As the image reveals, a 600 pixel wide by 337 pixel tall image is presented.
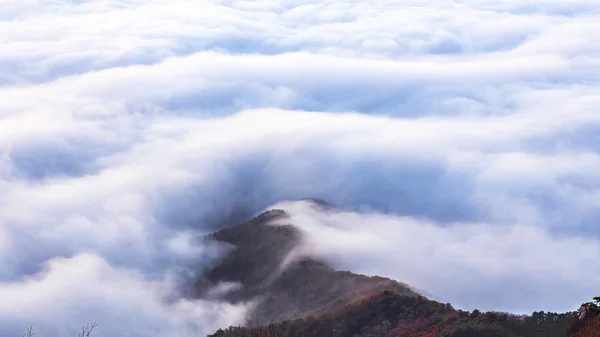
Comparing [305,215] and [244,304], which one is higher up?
[305,215]

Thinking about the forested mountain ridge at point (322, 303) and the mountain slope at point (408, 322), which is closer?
the mountain slope at point (408, 322)

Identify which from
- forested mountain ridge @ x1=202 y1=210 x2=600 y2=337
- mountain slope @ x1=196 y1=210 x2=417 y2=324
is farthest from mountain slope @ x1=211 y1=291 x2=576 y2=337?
mountain slope @ x1=196 y1=210 x2=417 y2=324

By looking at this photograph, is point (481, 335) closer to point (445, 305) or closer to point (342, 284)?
point (445, 305)

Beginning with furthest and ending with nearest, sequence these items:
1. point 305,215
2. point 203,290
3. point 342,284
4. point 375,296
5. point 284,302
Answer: point 305,215
point 203,290
point 284,302
point 342,284
point 375,296

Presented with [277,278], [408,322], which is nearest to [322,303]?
[277,278]

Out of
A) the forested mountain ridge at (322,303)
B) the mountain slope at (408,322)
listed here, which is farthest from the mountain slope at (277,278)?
the mountain slope at (408,322)

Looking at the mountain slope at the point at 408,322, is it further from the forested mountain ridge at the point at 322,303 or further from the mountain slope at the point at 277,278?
the mountain slope at the point at 277,278

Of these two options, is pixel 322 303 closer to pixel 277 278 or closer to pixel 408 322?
pixel 277 278

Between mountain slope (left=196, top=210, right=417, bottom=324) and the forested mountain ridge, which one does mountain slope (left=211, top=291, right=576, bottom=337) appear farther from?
mountain slope (left=196, top=210, right=417, bottom=324)

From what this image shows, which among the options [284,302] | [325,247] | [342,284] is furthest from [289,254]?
[342,284]

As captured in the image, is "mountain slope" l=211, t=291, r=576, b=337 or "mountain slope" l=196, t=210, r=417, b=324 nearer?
"mountain slope" l=211, t=291, r=576, b=337

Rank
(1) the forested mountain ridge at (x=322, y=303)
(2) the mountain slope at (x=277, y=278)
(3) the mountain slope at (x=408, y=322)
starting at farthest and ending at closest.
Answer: (2) the mountain slope at (x=277, y=278) → (1) the forested mountain ridge at (x=322, y=303) → (3) the mountain slope at (x=408, y=322)
